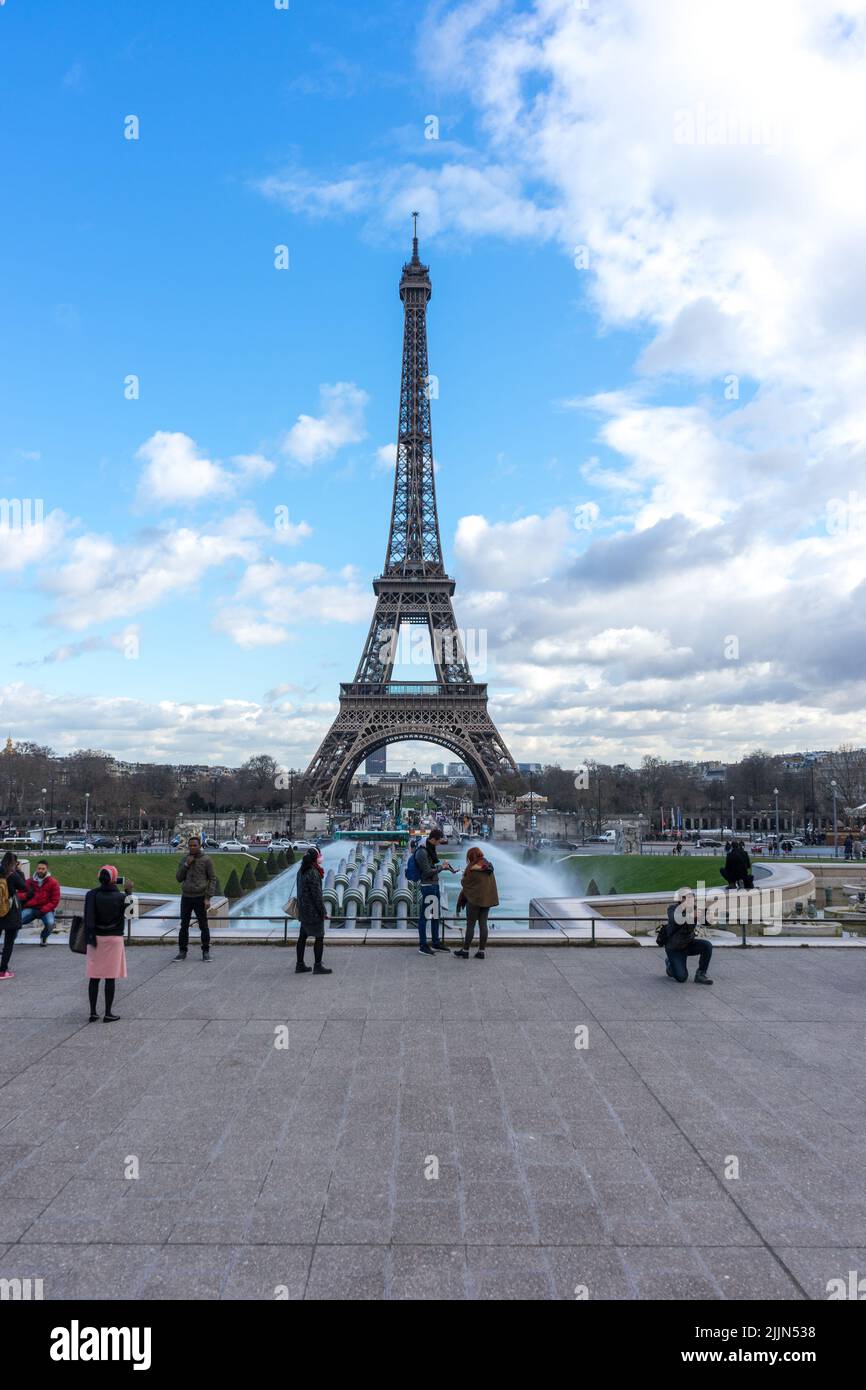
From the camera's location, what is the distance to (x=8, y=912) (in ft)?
37.0

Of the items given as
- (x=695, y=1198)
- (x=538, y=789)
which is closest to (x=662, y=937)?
(x=695, y=1198)

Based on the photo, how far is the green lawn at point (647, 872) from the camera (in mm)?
28922

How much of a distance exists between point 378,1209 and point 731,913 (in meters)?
14.6

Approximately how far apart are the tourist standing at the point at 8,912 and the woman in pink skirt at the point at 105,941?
2571 mm

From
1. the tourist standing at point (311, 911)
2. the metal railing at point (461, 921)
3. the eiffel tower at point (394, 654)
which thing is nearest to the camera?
the tourist standing at point (311, 911)

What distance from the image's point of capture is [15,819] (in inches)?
4060

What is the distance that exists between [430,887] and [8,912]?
19.2ft

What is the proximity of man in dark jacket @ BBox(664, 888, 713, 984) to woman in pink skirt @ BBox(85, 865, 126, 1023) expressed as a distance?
6.63 m

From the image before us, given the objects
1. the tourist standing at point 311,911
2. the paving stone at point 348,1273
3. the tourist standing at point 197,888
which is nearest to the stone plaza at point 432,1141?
the paving stone at point 348,1273

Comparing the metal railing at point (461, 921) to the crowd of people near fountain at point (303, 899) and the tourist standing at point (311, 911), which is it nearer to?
the crowd of people near fountain at point (303, 899)

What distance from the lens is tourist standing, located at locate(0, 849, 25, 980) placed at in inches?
432

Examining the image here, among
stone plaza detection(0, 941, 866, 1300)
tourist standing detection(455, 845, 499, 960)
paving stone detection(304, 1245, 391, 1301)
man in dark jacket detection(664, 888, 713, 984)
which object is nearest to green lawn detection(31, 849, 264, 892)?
tourist standing detection(455, 845, 499, 960)
